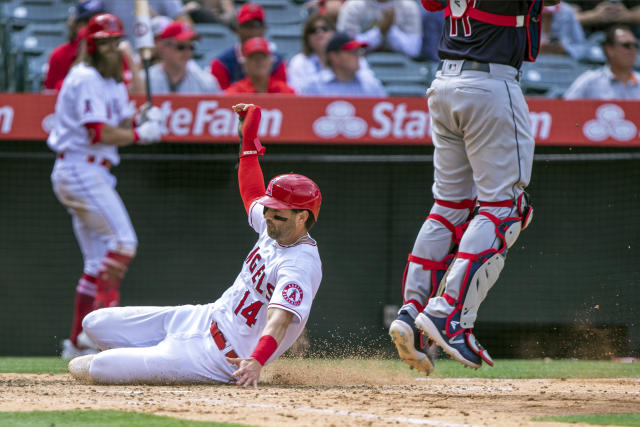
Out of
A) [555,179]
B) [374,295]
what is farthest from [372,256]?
[555,179]

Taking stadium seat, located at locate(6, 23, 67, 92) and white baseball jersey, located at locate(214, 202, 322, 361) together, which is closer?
white baseball jersey, located at locate(214, 202, 322, 361)

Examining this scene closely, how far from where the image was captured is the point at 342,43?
25.9 feet

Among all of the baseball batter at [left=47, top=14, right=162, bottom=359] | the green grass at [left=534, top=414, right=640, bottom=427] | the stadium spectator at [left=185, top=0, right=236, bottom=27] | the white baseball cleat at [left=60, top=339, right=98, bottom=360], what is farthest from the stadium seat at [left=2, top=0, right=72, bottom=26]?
the green grass at [left=534, top=414, right=640, bottom=427]

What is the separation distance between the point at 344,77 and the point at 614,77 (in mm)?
2261

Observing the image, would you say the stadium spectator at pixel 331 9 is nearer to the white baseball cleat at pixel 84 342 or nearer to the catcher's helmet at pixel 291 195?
the white baseball cleat at pixel 84 342

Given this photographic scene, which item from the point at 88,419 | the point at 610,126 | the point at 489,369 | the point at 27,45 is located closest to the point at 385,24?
the point at 610,126

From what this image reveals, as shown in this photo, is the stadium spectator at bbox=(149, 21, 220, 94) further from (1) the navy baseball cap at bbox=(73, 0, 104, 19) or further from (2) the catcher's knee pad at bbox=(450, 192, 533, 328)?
(2) the catcher's knee pad at bbox=(450, 192, 533, 328)

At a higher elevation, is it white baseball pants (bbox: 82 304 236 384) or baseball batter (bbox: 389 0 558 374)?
baseball batter (bbox: 389 0 558 374)

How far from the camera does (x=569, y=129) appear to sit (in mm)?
7172

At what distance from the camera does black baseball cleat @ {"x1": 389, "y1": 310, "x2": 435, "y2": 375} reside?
13.8 ft

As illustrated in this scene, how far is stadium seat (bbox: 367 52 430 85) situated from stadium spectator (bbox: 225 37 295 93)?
105 cm

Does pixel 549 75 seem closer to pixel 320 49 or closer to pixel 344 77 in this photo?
pixel 344 77

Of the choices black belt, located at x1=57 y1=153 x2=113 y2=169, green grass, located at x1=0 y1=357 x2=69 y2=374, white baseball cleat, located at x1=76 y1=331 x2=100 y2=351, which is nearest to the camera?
green grass, located at x1=0 y1=357 x2=69 y2=374

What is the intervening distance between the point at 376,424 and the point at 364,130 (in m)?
4.32
